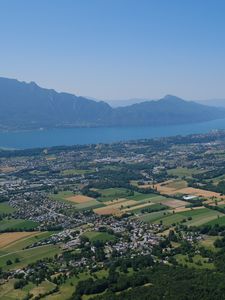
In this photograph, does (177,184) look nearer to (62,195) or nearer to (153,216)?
(62,195)

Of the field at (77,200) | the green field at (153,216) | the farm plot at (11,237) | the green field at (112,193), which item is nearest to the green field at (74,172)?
the green field at (112,193)

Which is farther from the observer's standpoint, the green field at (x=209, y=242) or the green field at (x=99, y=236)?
the green field at (x=99, y=236)

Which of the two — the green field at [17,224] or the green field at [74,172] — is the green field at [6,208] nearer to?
the green field at [17,224]

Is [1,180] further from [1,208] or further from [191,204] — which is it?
[191,204]

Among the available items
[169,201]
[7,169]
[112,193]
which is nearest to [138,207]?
[169,201]

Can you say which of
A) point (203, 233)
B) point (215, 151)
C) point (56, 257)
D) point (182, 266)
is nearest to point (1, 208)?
point (56, 257)
